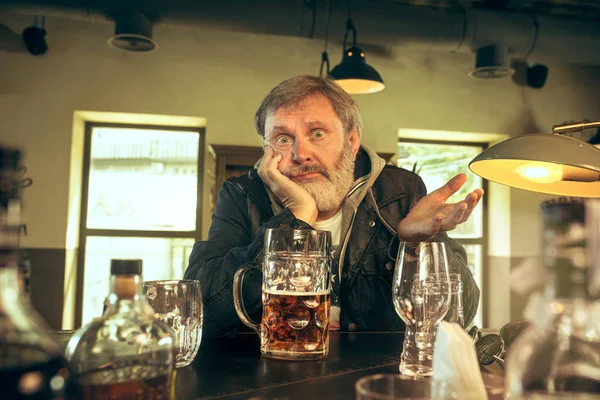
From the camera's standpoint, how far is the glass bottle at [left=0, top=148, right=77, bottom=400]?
404mm

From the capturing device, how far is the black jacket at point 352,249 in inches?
53.3

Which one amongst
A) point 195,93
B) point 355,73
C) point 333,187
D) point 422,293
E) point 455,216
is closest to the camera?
point 422,293

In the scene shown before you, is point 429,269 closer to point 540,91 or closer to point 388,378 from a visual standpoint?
point 388,378

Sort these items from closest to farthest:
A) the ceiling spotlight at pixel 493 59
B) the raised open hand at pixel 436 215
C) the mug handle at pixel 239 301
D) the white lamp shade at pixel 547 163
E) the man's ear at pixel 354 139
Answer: the mug handle at pixel 239 301, the white lamp shade at pixel 547 163, the raised open hand at pixel 436 215, the man's ear at pixel 354 139, the ceiling spotlight at pixel 493 59

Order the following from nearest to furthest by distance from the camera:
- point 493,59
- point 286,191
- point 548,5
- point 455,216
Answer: point 455,216
point 286,191
point 493,59
point 548,5

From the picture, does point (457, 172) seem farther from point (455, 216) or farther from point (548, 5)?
point (455, 216)

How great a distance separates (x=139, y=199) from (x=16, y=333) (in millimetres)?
4529

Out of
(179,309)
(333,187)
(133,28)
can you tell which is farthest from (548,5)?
(179,309)

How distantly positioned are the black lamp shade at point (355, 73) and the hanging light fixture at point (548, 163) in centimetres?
205

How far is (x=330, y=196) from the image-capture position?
72.6 inches

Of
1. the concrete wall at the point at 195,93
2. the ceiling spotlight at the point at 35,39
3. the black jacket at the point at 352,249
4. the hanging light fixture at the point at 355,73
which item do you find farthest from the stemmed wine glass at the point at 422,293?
the ceiling spotlight at the point at 35,39

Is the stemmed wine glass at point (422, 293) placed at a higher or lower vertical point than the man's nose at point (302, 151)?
lower

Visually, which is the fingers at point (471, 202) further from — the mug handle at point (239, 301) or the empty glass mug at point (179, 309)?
the empty glass mug at point (179, 309)

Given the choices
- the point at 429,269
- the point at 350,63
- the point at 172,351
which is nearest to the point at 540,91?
the point at 350,63
